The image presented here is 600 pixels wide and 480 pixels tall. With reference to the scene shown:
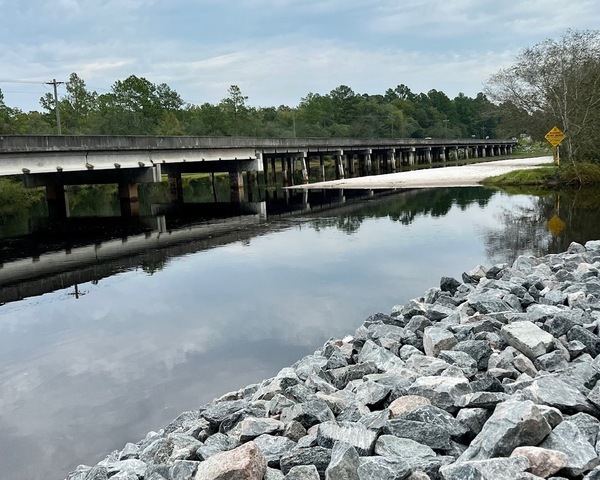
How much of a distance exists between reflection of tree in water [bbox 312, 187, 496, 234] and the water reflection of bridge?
1.60 m

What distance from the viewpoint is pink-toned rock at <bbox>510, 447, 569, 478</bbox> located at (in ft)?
12.2

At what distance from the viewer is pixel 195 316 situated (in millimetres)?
11305

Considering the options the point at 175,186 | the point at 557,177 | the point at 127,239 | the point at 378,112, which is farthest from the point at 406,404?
the point at 378,112

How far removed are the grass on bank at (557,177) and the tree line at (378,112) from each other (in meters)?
1.33

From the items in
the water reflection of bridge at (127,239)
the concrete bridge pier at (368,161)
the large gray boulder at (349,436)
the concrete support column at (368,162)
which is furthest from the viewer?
the concrete support column at (368,162)

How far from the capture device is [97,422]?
23.0 feet

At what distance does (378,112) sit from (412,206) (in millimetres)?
98355

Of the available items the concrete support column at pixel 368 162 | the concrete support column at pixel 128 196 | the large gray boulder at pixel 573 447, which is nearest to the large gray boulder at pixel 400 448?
the large gray boulder at pixel 573 447

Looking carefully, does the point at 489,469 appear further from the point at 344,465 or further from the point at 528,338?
the point at 528,338

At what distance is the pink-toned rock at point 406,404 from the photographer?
4.82 m

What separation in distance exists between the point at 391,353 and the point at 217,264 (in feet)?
34.4

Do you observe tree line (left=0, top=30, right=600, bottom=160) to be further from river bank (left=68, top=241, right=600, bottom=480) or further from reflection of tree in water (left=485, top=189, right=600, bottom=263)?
river bank (left=68, top=241, right=600, bottom=480)

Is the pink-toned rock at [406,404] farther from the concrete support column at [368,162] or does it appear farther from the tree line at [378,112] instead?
the concrete support column at [368,162]

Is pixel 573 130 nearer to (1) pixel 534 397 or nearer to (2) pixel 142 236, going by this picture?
(2) pixel 142 236
